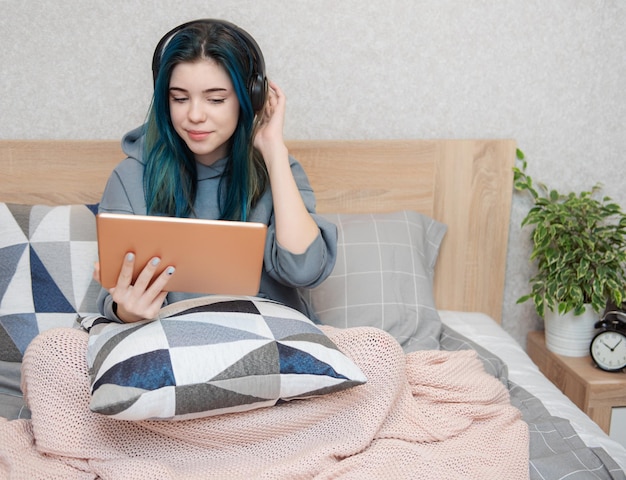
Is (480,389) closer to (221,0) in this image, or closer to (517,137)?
(517,137)

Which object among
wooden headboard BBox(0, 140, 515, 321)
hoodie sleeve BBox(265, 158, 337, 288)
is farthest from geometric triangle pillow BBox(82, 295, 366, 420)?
wooden headboard BBox(0, 140, 515, 321)

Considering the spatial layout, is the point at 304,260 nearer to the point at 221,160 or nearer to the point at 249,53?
the point at 221,160

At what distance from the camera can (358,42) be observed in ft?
5.63

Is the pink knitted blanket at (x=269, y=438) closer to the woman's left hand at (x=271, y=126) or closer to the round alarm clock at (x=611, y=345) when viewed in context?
the woman's left hand at (x=271, y=126)

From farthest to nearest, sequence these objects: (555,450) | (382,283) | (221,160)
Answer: (382,283) < (221,160) < (555,450)

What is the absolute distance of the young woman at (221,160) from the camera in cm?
115

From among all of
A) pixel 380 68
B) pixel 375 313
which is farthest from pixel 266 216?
pixel 380 68

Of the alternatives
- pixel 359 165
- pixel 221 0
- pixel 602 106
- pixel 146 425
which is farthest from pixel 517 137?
pixel 146 425

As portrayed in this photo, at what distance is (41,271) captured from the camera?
1.42m

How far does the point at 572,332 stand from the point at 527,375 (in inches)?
14.2

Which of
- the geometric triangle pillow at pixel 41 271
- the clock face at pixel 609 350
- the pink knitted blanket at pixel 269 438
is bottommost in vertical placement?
the clock face at pixel 609 350

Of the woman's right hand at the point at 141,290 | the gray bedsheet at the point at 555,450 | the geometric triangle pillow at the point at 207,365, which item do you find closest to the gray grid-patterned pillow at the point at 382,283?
the gray bedsheet at the point at 555,450

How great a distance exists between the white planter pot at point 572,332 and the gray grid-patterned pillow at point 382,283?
1.25ft

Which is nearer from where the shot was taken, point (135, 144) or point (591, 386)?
point (135, 144)
